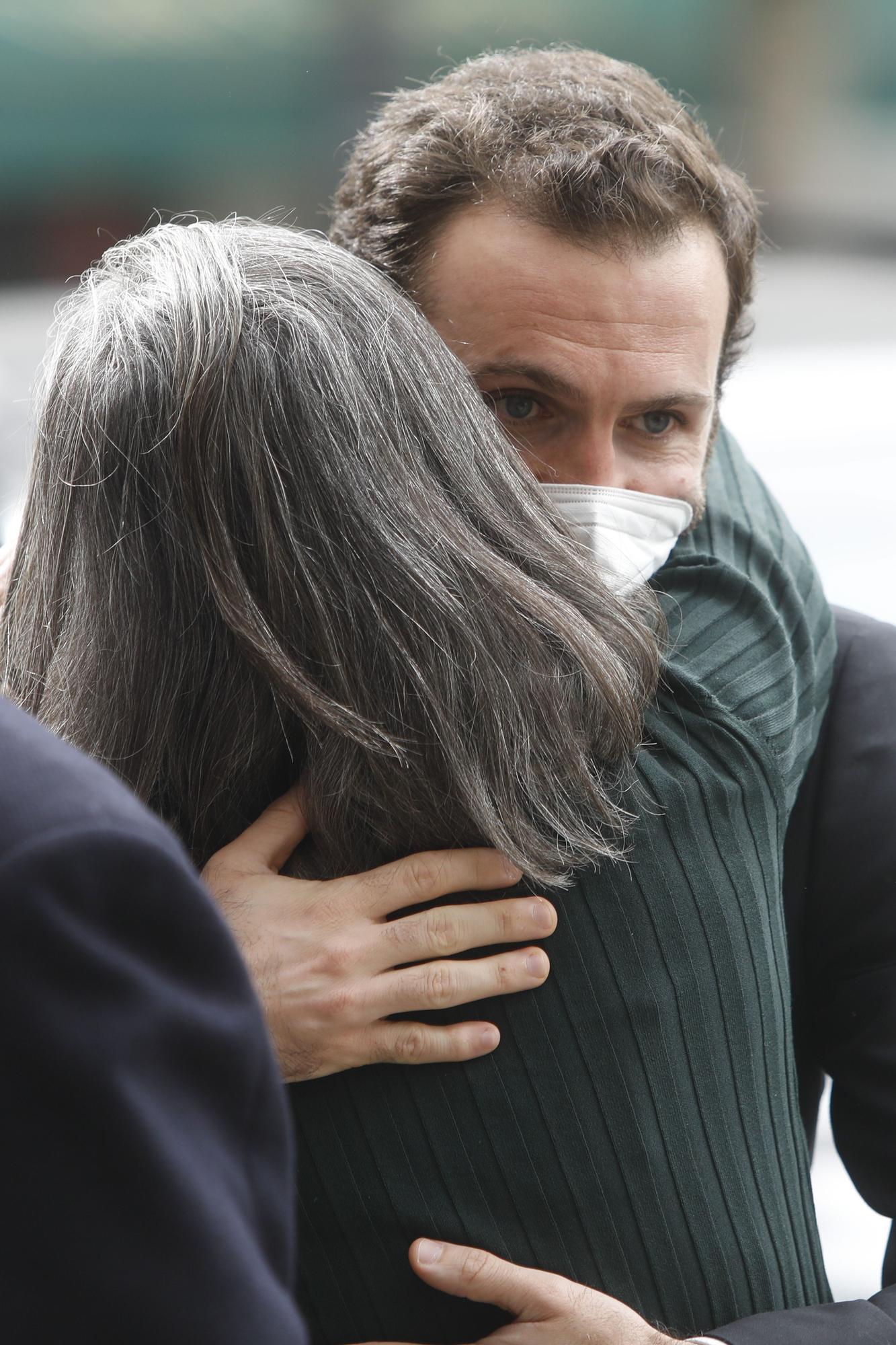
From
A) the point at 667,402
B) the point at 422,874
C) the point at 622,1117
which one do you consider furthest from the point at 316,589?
the point at 667,402

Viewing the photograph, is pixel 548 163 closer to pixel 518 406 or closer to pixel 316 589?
pixel 518 406

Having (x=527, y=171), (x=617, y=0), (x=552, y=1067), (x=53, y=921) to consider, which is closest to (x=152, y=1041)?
(x=53, y=921)

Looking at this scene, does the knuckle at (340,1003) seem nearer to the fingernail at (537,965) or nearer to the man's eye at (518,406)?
the fingernail at (537,965)

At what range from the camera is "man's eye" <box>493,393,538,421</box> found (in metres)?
1.39

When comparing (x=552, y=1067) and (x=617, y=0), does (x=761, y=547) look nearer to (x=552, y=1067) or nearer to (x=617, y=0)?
(x=552, y=1067)

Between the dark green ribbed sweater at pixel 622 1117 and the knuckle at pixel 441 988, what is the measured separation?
0.03m

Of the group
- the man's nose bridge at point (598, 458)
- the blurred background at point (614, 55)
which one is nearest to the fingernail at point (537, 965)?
the man's nose bridge at point (598, 458)

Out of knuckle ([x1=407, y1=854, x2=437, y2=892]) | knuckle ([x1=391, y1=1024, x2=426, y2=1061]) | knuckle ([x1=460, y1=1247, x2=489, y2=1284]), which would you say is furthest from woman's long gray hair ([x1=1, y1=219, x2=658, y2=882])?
knuckle ([x1=460, y1=1247, x2=489, y2=1284])

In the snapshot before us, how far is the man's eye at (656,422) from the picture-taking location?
4.70 feet

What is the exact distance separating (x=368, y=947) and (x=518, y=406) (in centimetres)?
68

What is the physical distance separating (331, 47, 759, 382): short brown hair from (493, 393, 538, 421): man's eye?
18 cm

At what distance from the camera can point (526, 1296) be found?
3.05 ft

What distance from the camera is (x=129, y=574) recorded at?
3.24ft

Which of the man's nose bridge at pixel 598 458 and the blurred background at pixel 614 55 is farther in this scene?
the blurred background at pixel 614 55
